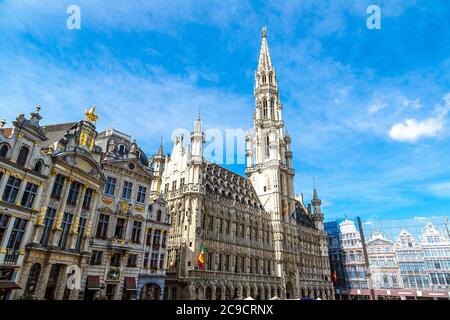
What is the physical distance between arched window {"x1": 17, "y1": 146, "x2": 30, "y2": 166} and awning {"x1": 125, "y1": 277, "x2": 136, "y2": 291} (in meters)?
15.7

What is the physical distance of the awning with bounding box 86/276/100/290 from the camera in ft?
87.3

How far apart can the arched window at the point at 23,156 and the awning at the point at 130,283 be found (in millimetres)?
15744

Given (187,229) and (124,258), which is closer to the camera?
(124,258)

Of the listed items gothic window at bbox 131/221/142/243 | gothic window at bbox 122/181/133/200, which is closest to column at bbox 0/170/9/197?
gothic window at bbox 122/181/133/200

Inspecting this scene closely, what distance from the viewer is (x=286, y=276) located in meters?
60.4

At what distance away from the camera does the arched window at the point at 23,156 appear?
21.7 m

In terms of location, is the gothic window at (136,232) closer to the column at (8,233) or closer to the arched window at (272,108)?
the column at (8,233)

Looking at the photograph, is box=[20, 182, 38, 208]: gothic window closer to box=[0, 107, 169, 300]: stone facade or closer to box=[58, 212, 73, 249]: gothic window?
box=[0, 107, 169, 300]: stone facade

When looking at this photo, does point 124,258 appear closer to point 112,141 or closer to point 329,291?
point 112,141

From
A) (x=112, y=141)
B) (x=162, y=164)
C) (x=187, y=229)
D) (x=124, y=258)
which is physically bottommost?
(x=124, y=258)

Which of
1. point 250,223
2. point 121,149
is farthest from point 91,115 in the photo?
point 250,223

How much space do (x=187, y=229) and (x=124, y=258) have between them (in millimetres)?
15007

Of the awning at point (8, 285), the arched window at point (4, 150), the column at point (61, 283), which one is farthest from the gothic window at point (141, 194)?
the arched window at point (4, 150)

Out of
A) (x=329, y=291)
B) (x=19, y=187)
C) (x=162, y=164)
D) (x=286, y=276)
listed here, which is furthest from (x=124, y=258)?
(x=329, y=291)
